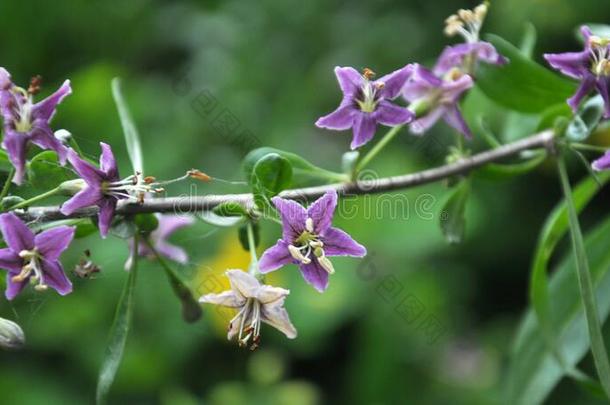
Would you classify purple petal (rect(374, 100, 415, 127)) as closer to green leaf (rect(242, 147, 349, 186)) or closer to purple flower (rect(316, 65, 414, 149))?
purple flower (rect(316, 65, 414, 149))

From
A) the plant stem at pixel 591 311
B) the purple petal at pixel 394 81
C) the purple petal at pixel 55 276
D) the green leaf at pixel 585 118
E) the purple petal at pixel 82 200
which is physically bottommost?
the plant stem at pixel 591 311

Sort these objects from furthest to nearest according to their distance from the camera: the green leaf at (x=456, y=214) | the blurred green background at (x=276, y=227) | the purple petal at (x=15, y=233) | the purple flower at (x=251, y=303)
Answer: the blurred green background at (x=276, y=227), the green leaf at (x=456, y=214), the purple flower at (x=251, y=303), the purple petal at (x=15, y=233)

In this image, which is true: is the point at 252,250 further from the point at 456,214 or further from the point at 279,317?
the point at 456,214

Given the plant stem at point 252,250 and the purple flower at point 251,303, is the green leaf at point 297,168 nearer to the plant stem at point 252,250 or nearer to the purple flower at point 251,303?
the plant stem at point 252,250

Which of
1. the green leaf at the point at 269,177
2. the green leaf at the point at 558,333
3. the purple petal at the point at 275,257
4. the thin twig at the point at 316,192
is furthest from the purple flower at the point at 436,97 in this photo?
the green leaf at the point at 558,333

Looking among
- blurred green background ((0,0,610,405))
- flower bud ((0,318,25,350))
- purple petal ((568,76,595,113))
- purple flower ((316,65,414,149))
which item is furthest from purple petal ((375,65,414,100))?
blurred green background ((0,0,610,405))

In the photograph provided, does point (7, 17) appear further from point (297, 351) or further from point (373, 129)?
point (373, 129)
